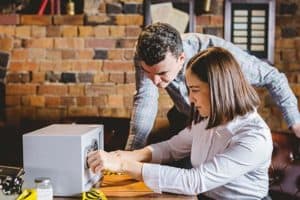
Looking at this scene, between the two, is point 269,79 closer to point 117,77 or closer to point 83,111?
point 117,77

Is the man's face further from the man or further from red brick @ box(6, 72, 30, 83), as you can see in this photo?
red brick @ box(6, 72, 30, 83)

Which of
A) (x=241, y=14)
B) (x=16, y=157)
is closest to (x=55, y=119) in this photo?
(x=16, y=157)

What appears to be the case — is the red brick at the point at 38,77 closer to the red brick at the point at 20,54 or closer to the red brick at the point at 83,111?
the red brick at the point at 20,54

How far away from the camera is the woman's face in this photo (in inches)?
63.7

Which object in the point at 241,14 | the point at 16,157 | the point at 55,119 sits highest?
A: the point at 241,14

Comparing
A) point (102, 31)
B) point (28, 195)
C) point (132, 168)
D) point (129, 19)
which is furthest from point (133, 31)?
point (28, 195)

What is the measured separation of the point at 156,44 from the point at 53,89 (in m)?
1.29

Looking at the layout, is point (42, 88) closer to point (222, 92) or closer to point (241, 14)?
point (241, 14)

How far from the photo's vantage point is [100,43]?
2949 millimetres

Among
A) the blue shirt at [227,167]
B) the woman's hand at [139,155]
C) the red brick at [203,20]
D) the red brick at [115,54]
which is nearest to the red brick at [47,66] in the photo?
the red brick at [115,54]

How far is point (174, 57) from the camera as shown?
76.7 inches

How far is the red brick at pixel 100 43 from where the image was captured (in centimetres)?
294

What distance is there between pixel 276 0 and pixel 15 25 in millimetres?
1544

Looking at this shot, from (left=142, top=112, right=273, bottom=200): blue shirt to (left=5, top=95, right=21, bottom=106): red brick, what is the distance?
1600 millimetres
